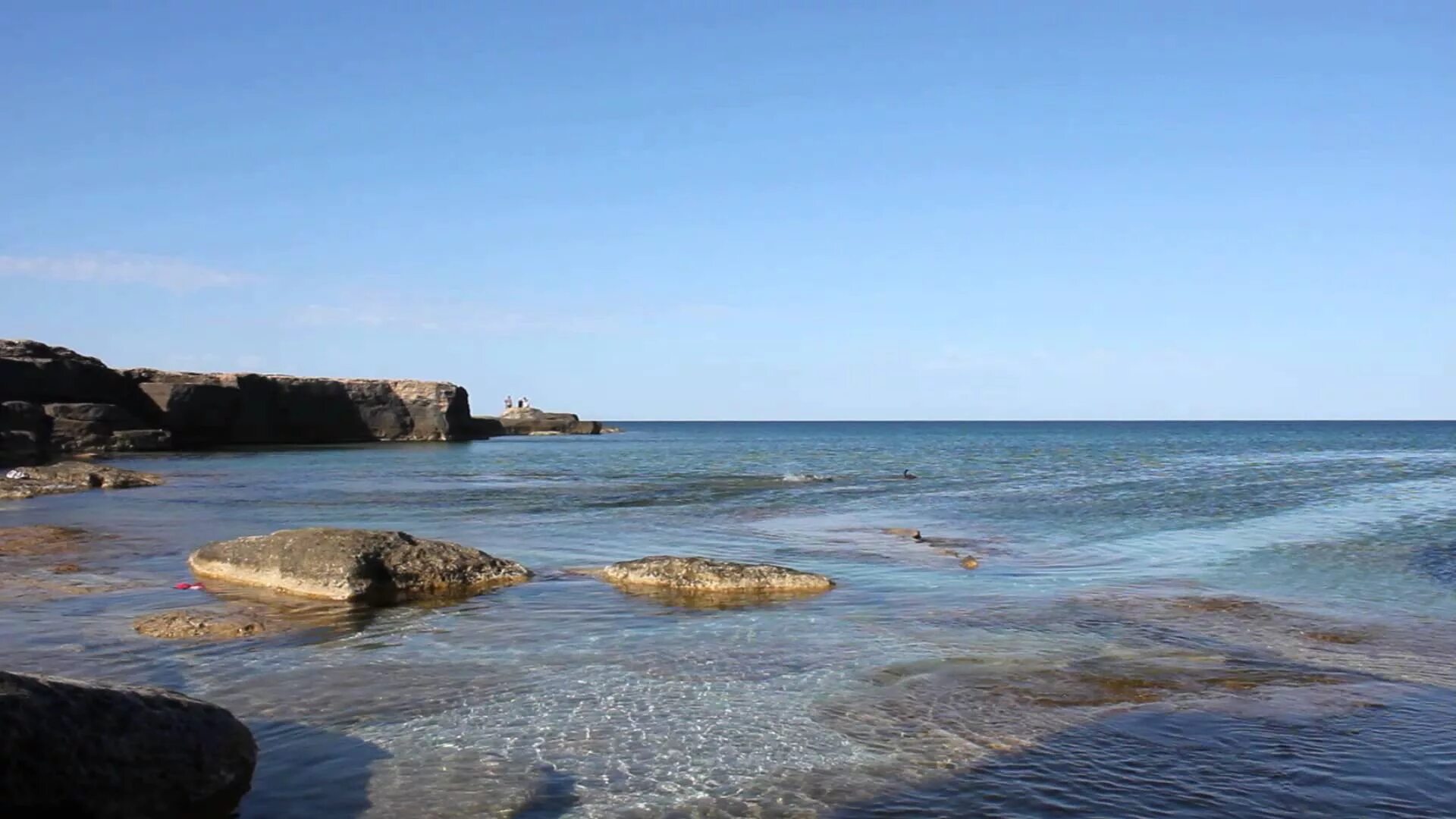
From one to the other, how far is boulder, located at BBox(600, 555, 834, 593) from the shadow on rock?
7355 millimetres

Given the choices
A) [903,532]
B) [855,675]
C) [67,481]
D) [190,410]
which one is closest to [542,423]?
[190,410]

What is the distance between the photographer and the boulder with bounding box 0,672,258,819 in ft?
19.2

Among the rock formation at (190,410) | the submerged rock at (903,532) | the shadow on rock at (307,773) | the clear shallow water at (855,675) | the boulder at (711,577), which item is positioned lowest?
the shadow on rock at (307,773)

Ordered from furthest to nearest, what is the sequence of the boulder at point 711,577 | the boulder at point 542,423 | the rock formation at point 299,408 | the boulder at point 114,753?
1. the boulder at point 542,423
2. the rock formation at point 299,408
3. the boulder at point 711,577
4. the boulder at point 114,753

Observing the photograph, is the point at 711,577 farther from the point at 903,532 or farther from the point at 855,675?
the point at 903,532

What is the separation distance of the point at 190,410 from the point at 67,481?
4302 centimetres

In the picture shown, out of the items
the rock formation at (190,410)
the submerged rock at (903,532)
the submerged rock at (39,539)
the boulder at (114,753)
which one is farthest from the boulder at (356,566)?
the rock formation at (190,410)

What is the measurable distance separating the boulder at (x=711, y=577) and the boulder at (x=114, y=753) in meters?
8.46

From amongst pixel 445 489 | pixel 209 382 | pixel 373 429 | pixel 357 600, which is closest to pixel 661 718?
pixel 357 600

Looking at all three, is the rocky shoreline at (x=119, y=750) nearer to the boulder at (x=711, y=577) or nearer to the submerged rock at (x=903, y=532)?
the boulder at (x=711, y=577)

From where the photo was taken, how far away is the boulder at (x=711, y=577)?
1524cm

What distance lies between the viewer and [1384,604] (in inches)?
579

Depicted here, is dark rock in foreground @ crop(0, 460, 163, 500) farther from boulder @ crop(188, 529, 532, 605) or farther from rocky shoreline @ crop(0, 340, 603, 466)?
boulder @ crop(188, 529, 532, 605)

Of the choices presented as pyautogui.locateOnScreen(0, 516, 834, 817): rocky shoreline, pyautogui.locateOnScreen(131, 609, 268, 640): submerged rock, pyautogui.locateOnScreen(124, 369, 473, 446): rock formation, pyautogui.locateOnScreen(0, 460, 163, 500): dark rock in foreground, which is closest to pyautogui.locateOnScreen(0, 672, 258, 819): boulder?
pyautogui.locateOnScreen(0, 516, 834, 817): rocky shoreline
